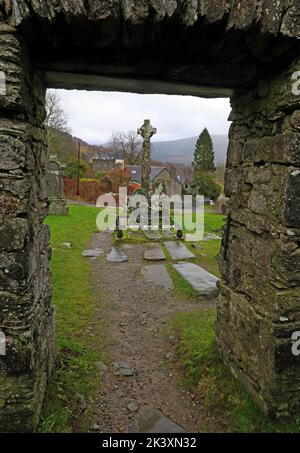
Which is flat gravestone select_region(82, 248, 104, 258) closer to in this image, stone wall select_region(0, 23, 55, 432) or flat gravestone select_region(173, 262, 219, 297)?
flat gravestone select_region(173, 262, 219, 297)

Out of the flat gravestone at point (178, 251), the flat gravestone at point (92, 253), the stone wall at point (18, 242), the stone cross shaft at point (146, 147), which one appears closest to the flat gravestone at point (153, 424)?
the stone wall at point (18, 242)

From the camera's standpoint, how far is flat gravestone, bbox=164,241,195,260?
9.66m

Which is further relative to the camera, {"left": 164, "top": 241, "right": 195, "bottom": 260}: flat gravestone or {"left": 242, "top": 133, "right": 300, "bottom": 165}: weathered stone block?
{"left": 164, "top": 241, "right": 195, "bottom": 260}: flat gravestone

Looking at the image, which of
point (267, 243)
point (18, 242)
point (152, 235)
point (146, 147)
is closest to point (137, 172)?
point (146, 147)

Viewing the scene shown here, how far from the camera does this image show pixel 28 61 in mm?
2541

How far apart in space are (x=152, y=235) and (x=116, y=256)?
258 centimetres

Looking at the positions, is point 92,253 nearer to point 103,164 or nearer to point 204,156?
point 204,156

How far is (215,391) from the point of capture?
11.4 ft

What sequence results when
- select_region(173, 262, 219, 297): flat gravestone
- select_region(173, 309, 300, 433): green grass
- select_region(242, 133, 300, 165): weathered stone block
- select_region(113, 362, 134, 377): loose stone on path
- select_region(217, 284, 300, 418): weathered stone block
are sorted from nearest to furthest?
select_region(242, 133, 300, 165): weathered stone block → select_region(217, 284, 300, 418): weathered stone block → select_region(173, 309, 300, 433): green grass → select_region(113, 362, 134, 377): loose stone on path → select_region(173, 262, 219, 297): flat gravestone

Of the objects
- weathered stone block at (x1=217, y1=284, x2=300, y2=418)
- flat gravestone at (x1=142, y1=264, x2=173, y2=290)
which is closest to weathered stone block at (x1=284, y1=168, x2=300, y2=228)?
weathered stone block at (x1=217, y1=284, x2=300, y2=418)

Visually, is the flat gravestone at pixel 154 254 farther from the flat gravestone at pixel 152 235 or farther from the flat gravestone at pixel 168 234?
the flat gravestone at pixel 168 234

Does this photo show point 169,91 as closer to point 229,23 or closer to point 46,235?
point 229,23

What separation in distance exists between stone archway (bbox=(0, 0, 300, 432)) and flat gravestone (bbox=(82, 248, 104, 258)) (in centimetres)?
626

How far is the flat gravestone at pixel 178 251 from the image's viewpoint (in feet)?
31.7
